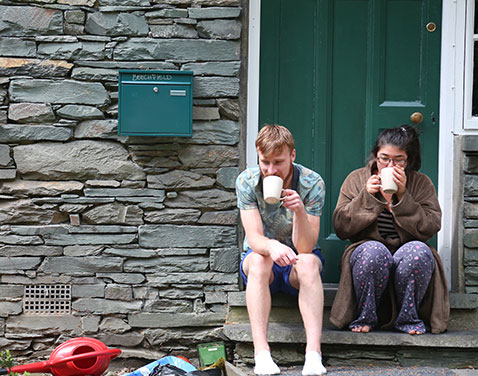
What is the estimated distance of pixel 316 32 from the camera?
13.3 ft

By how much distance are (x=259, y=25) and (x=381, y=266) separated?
170 cm

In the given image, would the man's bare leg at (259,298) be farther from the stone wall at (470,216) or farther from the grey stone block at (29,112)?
the grey stone block at (29,112)

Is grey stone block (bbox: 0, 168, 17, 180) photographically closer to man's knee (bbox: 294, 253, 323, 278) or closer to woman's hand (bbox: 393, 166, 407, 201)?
man's knee (bbox: 294, 253, 323, 278)

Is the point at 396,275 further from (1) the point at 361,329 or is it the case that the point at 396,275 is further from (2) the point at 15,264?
(2) the point at 15,264

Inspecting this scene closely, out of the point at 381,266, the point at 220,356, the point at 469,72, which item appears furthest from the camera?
the point at 469,72

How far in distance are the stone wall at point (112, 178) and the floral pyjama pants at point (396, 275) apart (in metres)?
0.80

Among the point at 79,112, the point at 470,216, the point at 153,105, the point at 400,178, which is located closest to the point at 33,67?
the point at 79,112

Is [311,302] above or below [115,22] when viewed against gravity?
below

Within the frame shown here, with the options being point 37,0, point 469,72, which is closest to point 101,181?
point 37,0

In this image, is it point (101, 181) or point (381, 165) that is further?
point (101, 181)

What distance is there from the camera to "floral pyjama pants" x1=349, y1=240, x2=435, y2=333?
328cm

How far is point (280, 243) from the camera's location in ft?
10.2

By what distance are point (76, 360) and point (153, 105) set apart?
58.0 inches

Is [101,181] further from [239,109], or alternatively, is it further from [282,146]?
[282,146]
